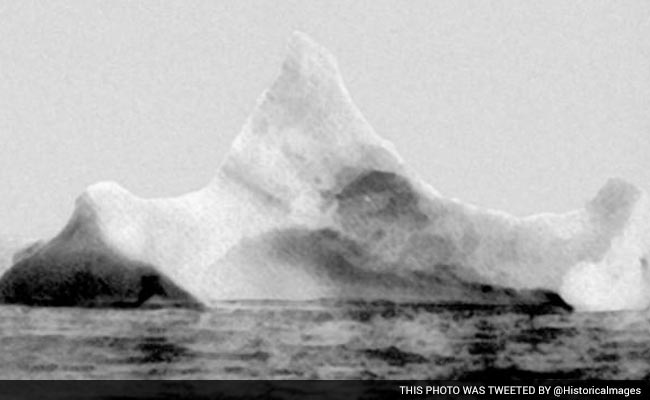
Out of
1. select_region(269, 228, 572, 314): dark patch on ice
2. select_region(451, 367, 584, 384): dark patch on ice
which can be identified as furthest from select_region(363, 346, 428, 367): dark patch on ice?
select_region(269, 228, 572, 314): dark patch on ice

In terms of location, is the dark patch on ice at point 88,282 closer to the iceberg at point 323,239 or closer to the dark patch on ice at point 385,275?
the iceberg at point 323,239

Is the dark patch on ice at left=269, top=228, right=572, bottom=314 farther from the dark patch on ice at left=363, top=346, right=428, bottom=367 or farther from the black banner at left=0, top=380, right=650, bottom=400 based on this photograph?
the black banner at left=0, top=380, right=650, bottom=400

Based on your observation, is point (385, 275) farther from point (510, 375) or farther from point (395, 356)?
point (510, 375)

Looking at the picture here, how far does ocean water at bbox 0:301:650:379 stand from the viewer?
6.39 metres

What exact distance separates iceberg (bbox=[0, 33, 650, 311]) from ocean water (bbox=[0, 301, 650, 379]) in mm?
152

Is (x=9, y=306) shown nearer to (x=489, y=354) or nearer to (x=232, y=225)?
(x=232, y=225)

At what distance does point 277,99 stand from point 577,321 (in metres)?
2.15

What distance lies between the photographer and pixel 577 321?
24.4 feet

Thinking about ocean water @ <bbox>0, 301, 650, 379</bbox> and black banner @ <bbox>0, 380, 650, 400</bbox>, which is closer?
black banner @ <bbox>0, 380, 650, 400</bbox>

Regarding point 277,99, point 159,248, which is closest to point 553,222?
point 277,99

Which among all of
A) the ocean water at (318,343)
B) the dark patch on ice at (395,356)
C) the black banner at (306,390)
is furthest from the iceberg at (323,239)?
the black banner at (306,390)

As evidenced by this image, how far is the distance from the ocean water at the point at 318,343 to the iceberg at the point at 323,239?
0.50 feet

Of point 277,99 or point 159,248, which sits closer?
point 159,248

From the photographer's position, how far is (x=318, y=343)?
679cm
